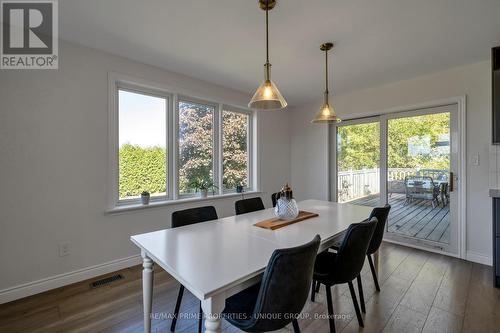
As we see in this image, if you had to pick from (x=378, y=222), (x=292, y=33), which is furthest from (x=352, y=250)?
(x=292, y=33)

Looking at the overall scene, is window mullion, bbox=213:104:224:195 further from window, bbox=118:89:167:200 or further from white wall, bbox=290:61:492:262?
white wall, bbox=290:61:492:262

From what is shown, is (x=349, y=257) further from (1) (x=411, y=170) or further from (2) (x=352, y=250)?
(1) (x=411, y=170)

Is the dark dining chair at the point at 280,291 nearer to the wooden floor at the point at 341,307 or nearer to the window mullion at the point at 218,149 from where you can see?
the wooden floor at the point at 341,307

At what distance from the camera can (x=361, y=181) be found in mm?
4023

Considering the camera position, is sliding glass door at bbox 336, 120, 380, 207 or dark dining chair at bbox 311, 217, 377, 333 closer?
dark dining chair at bbox 311, 217, 377, 333

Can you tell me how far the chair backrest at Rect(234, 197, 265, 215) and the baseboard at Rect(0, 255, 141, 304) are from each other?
1.45 m

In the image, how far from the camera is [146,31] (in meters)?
2.19

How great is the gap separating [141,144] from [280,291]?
2537mm

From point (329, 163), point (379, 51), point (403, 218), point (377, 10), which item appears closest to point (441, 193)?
point (403, 218)

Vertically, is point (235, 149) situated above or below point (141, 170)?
above

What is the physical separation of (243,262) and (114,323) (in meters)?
1.36

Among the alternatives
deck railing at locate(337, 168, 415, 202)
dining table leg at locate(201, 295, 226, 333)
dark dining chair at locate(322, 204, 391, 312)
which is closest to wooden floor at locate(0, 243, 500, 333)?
dark dining chair at locate(322, 204, 391, 312)

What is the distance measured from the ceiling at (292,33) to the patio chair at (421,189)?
1.48 metres

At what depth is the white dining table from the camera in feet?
3.32
